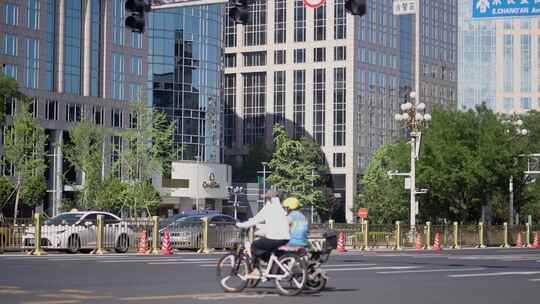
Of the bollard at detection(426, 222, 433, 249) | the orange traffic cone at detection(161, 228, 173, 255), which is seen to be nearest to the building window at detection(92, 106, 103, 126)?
the bollard at detection(426, 222, 433, 249)

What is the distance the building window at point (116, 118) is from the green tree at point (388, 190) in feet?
79.8

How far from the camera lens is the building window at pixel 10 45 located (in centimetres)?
9638

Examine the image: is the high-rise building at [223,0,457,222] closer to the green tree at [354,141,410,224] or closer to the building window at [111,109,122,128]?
the green tree at [354,141,410,224]

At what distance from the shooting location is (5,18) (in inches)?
3789

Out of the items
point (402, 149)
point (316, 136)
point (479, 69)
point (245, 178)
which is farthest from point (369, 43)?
point (402, 149)

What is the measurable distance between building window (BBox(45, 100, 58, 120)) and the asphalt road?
71.2 m

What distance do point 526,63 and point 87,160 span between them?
115m

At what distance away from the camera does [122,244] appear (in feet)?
131

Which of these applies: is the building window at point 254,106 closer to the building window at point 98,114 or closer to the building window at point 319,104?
the building window at point 319,104

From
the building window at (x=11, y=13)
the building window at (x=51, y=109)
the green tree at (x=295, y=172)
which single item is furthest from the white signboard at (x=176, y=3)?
the green tree at (x=295, y=172)

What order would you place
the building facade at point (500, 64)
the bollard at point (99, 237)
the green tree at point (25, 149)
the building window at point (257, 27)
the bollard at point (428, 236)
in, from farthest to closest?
the building facade at point (500, 64) < the building window at point (257, 27) < the green tree at point (25, 149) < the bollard at point (428, 236) < the bollard at point (99, 237)

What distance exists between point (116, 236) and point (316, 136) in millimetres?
98362

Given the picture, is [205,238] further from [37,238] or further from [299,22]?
[299,22]

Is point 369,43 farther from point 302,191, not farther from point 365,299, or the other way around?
point 365,299
